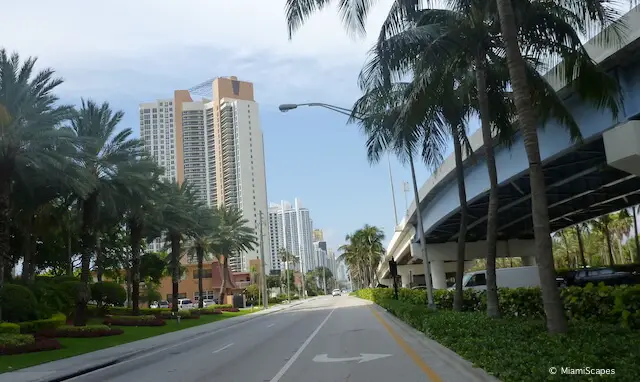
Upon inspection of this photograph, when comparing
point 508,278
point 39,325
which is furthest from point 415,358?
point 508,278

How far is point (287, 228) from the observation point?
5541 inches

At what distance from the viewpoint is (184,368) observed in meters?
14.1

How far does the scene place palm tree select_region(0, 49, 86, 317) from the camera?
72.5ft

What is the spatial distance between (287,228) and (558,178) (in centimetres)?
11559

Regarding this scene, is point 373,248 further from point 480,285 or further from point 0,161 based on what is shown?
point 0,161

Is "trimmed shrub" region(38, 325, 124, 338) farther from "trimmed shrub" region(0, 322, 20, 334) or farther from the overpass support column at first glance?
the overpass support column

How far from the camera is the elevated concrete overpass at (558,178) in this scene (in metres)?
15.6

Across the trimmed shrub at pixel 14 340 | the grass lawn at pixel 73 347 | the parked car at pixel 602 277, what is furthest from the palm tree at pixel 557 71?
the parked car at pixel 602 277

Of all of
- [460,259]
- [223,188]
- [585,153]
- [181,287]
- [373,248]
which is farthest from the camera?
[181,287]

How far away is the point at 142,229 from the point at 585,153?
29401 mm

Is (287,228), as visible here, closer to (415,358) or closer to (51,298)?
(51,298)

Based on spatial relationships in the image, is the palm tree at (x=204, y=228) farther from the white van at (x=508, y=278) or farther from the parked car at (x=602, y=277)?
the parked car at (x=602, y=277)

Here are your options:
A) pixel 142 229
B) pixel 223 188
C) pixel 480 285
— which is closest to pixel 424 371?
pixel 480 285

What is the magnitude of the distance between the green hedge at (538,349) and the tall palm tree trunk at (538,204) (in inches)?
17.1
